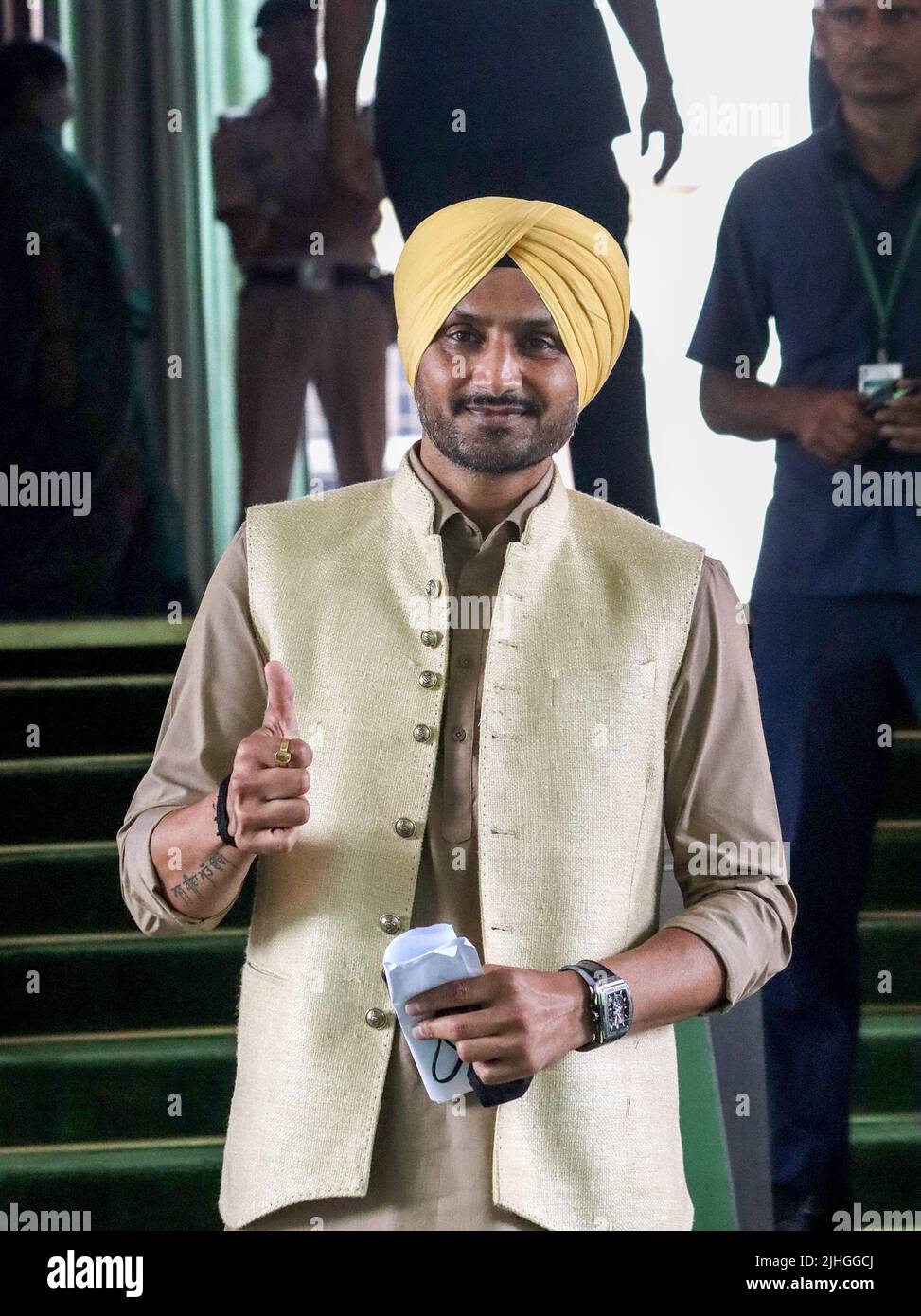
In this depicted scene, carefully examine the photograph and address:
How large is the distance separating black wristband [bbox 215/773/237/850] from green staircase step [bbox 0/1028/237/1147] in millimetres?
943

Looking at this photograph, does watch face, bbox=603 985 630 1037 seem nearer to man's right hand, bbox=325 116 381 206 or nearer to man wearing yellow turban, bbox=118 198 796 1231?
man wearing yellow turban, bbox=118 198 796 1231

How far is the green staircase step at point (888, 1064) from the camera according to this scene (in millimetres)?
2850

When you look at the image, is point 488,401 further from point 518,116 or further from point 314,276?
point 518,116

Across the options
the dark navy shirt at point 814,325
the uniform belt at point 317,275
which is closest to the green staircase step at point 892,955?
the dark navy shirt at point 814,325

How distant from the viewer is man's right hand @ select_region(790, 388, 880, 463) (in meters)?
2.80

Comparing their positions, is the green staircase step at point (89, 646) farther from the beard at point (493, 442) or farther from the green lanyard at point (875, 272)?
the green lanyard at point (875, 272)

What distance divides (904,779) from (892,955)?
31cm

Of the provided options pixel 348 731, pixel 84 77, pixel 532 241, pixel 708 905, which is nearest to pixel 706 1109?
pixel 708 905

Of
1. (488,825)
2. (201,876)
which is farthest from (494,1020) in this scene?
(201,876)

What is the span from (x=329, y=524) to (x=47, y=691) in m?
0.79

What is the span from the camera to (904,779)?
2.85 meters

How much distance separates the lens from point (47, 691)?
284 cm

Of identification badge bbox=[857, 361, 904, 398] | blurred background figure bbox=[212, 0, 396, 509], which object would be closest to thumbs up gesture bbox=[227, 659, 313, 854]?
blurred background figure bbox=[212, 0, 396, 509]

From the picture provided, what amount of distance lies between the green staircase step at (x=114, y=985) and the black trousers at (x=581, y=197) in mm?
1041
